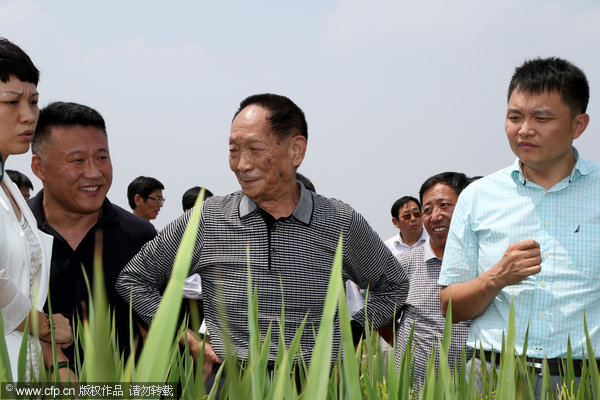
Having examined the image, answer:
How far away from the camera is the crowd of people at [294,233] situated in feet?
7.20

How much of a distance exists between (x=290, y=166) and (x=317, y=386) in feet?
6.69

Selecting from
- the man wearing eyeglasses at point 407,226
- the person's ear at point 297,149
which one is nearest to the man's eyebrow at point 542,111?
the person's ear at point 297,149

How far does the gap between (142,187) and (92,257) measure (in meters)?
4.32

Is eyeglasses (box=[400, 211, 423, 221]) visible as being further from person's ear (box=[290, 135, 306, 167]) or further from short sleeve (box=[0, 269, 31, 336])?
short sleeve (box=[0, 269, 31, 336])

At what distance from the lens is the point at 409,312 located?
145 inches

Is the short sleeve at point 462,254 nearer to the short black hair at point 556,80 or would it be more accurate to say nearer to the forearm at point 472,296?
the forearm at point 472,296

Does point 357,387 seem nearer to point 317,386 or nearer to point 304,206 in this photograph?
point 317,386

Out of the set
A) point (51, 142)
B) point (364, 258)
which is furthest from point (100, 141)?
point (364, 258)

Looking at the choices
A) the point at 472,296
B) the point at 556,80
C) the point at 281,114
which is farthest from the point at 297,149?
the point at 556,80

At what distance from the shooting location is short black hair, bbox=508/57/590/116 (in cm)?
229

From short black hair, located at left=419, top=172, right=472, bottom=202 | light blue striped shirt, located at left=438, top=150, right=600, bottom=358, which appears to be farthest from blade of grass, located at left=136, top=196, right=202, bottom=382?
short black hair, located at left=419, top=172, right=472, bottom=202

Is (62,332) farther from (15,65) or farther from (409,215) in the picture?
(409,215)

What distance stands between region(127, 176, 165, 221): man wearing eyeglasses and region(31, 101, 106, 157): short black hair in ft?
13.6

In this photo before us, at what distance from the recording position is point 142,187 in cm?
686
